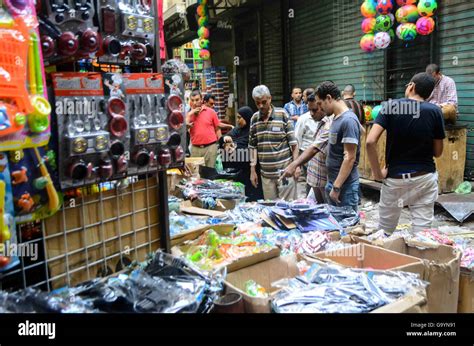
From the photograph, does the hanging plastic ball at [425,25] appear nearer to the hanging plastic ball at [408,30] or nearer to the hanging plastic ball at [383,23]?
the hanging plastic ball at [408,30]

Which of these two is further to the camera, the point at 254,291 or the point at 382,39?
the point at 382,39

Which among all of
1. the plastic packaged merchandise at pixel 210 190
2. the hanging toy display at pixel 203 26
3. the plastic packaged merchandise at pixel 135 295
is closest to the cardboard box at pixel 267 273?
the plastic packaged merchandise at pixel 135 295

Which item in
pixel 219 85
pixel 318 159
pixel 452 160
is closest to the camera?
pixel 318 159

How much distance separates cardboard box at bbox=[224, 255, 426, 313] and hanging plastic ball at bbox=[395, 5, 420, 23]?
19.5ft

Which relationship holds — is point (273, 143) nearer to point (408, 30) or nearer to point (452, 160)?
point (452, 160)

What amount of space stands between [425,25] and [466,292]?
545 cm

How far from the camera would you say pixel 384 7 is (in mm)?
7375

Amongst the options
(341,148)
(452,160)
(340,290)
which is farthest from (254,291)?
(452,160)

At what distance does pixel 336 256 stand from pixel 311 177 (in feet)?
7.50

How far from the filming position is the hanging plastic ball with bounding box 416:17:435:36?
274 inches

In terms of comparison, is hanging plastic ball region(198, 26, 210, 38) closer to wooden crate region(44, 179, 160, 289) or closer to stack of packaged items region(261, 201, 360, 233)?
stack of packaged items region(261, 201, 360, 233)

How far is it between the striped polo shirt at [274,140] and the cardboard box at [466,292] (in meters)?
2.70

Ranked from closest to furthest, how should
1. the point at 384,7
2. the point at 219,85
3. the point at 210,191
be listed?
the point at 210,191 < the point at 384,7 < the point at 219,85

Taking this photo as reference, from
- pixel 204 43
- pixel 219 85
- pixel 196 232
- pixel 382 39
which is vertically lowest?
pixel 196 232
